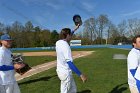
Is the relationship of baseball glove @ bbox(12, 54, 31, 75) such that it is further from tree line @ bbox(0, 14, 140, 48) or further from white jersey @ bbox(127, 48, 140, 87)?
tree line @ bbox(0, 14, 140, 48)

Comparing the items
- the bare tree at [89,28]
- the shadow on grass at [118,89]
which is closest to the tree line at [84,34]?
the bare tree at [89,28]

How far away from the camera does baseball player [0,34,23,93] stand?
22.2ft

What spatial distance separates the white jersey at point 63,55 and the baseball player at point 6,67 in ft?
2.91

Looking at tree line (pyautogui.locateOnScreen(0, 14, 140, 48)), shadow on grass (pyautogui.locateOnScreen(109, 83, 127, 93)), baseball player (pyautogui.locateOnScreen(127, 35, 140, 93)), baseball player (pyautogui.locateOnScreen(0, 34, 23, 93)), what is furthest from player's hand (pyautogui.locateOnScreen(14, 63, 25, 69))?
tree line (pyautogui.locateOnScreen(0, 14, 140, 48))

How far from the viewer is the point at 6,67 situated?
22.3 feet

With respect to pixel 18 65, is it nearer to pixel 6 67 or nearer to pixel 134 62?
pixel 6 67

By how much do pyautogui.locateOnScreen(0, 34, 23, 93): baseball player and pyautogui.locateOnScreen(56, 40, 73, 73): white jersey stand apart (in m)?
0.89

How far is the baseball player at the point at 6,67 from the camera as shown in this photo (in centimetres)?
677

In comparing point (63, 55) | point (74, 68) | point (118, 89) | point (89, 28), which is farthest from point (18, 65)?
point (89, 28)

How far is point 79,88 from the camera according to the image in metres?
11.8

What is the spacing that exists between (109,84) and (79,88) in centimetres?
132

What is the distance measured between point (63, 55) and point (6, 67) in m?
1.21

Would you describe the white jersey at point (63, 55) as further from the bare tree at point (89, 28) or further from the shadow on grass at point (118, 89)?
the bare tree at point (89, 28)

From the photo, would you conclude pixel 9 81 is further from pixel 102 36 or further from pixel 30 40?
pixel 102 36
